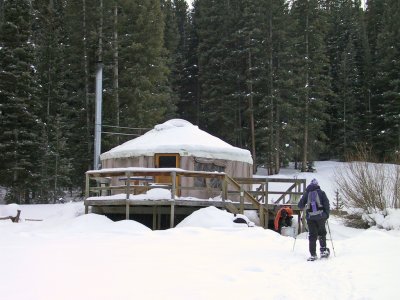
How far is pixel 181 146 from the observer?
15609 mm

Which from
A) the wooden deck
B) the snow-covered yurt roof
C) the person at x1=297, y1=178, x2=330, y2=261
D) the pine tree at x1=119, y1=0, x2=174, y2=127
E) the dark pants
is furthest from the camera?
the pine tree at x1=119, y1=0, x2=174, y2=127

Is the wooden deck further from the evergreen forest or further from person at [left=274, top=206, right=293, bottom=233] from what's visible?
the evergreen forest

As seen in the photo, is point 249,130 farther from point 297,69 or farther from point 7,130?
point 7,130

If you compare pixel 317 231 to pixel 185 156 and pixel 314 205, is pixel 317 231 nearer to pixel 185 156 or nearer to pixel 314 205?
pixel 314 205

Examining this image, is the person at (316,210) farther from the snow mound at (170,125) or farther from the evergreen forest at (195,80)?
the evergreen forest at (195,80)

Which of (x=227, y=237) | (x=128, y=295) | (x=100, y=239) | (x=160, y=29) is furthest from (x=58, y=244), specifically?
(x=160, y=29)

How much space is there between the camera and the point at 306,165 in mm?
31812

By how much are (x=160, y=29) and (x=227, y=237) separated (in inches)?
753

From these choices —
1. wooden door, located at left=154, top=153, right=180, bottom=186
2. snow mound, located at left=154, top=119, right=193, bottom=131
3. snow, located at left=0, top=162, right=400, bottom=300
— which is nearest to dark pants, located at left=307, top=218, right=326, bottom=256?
snow, located at left=0, top=162, right=400, bottom=300

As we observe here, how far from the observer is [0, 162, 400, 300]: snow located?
5000 mm

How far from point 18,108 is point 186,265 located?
1883 cm

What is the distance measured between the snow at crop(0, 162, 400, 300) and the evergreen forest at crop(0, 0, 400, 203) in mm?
11636

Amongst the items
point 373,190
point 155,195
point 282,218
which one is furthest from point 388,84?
point 155,195

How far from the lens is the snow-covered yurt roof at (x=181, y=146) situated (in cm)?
1566
